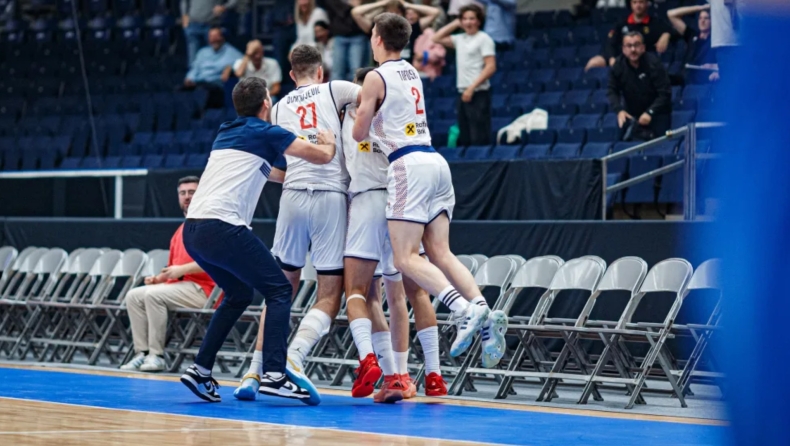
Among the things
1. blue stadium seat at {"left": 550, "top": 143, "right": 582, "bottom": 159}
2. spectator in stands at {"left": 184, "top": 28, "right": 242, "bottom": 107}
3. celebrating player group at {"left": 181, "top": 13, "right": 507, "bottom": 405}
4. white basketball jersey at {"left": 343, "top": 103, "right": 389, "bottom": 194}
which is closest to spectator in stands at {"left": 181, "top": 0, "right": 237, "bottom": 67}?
spectator in stands at {"left": 184, "top": 28, "right": 242, "bottom": 107}

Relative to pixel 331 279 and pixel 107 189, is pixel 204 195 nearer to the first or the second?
pixel 331 279

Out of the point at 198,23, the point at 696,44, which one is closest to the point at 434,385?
the point at 696,44

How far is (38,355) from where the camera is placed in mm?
10945

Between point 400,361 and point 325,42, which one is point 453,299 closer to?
point 400,361

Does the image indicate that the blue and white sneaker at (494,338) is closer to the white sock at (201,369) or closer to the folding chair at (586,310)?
the folding chair at (586,310)

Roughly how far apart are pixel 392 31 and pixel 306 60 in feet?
1.97

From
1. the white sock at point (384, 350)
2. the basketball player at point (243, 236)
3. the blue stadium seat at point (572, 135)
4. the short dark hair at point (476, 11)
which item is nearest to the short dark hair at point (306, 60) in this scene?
the basketball player at point (243, 236)

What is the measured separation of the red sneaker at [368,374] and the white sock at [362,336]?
32mm

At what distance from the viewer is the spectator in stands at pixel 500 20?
14039 millimetres

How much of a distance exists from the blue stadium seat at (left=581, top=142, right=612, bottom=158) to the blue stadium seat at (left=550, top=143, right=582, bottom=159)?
0.22 feet

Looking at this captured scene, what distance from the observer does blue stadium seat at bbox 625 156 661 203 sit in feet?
36.2

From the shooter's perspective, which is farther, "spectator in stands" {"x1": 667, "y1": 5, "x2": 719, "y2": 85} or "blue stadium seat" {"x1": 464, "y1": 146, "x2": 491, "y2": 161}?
"blue stadium seat" {"x1": 464, "y1": 146, "x2": 491, "y2": 161}

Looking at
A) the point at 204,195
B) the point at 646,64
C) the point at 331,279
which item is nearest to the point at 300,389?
the point at 331,279

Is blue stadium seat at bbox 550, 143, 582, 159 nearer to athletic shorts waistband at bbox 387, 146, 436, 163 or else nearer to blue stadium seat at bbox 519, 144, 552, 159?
blue stadium seat at bbox 519, 144, 552, 159
